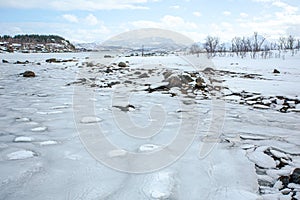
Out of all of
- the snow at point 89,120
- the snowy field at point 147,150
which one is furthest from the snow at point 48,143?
the snow at point 89,120

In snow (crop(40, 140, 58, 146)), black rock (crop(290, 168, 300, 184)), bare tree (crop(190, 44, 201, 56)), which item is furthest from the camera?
bare tree (crop(190, 44, 201, 56))

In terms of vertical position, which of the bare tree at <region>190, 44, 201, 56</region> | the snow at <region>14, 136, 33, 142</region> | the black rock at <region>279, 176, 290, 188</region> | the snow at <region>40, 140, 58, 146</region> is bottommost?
the black rock at <region>279, 176, 290, 188</region>

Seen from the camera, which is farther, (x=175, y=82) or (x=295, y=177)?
(x=175, y=82)

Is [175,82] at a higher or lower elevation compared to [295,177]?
higher

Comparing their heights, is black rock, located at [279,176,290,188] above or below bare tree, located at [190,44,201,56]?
below

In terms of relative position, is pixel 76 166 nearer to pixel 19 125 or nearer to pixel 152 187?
pixel 152 187

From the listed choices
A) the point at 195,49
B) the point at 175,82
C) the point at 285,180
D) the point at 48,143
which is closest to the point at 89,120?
the point at 48,143

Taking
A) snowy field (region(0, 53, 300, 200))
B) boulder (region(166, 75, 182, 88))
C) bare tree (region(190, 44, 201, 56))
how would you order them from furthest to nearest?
bare tree (region(190, 44, 201, 56)), boulder (region(166, 75, 182, 88)), snowy field (region(0, 53, 300, 200))

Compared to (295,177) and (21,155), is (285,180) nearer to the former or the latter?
(295,177)

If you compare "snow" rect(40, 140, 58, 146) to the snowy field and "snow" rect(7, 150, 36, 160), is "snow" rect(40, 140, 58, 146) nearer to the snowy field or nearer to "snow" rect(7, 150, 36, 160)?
the snowy field

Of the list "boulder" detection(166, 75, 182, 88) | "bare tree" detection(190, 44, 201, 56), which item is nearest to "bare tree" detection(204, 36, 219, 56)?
"bare tree" detection(190, 44, 201, 56)

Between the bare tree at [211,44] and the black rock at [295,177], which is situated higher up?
the bare tree at [211,44]

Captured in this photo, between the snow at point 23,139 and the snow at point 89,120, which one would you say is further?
the snow at point 89,120

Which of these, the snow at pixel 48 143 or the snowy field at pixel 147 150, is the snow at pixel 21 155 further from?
the snow at pixel 48 143
